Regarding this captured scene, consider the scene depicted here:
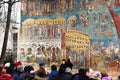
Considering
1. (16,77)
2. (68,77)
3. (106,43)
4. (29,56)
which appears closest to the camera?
(68,77)

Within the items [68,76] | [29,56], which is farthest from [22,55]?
[68,76]

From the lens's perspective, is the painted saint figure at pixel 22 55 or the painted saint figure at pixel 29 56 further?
the painted saint figure at pixel 22 55

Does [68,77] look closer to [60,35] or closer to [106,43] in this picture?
[106,43]

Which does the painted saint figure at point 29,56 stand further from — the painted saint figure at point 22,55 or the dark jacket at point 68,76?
the dark jacket at point 68,76

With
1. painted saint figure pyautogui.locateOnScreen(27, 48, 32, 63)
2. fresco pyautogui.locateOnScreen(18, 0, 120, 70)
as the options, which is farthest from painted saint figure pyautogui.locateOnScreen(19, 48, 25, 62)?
painted saint figure pyautogui.locateOnScreen(27, 48, 32, 63)

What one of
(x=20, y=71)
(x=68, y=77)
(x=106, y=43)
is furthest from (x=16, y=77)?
(x=106, y=43)

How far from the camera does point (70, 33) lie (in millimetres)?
21797

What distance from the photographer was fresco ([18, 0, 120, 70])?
770 inches

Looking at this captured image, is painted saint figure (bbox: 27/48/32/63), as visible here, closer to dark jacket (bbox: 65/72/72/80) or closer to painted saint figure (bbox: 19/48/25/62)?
painted saint figure (bbox: 19/48/25/62)

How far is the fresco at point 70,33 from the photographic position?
19547mm

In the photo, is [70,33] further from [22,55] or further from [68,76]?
[68,76]

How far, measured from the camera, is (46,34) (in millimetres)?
23297

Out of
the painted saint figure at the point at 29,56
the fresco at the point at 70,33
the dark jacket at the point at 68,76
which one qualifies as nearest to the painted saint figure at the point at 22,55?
the fresco at the point at 70,33

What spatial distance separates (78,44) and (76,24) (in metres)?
1.29
